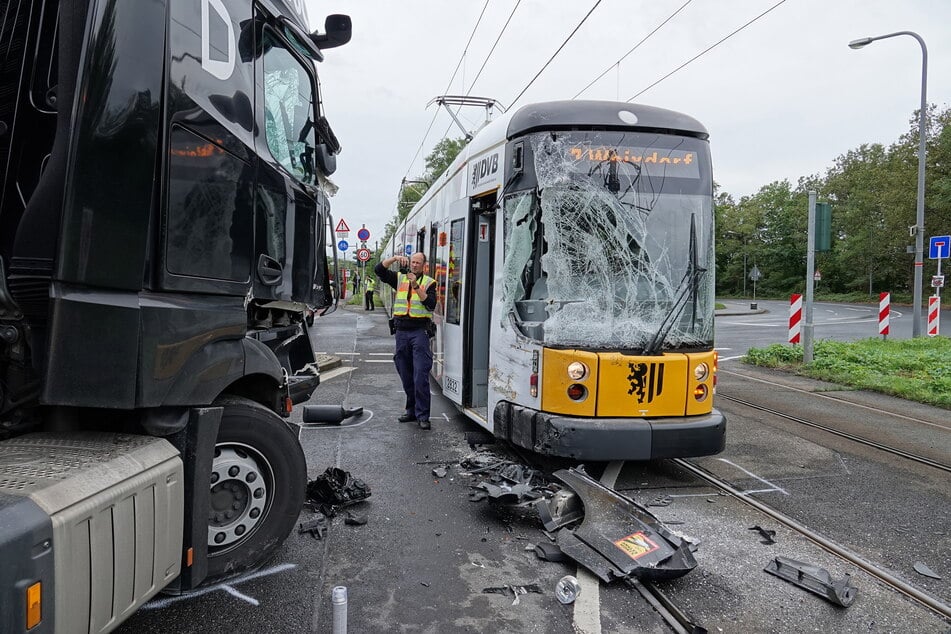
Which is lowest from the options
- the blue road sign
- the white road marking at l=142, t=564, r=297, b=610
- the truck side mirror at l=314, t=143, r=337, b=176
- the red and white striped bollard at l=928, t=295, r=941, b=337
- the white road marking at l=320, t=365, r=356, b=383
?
the white road marking at l=142, t=564, r=297, b=610

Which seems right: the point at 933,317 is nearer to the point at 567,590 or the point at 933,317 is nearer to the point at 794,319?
the point at 794,319

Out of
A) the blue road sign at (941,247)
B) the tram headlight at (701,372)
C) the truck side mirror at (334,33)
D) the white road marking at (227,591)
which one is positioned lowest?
the white road marking at (227,591)

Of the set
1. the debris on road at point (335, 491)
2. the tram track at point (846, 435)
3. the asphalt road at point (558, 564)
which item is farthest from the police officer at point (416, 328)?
the tram track at point (846, 435)

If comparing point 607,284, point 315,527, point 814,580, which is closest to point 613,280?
point 607,284

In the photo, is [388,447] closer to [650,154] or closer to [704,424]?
[704,424]

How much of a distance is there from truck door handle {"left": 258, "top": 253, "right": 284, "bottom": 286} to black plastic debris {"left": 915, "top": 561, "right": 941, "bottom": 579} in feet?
13.0

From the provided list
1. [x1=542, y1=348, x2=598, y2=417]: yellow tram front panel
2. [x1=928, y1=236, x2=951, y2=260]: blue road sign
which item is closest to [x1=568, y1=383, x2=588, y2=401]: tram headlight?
[x1=542, y1=348, x2=598, y2=417]: yellow tram front panel

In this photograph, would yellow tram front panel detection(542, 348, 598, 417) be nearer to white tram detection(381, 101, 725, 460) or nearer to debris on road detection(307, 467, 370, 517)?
white tram detection(381, 101, 725, 460)

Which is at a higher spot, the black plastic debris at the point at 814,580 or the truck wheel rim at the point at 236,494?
the truck wheel rim at the point at 236,494

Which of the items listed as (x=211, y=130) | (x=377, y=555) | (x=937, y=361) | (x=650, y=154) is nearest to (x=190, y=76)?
(x=211, y=130)

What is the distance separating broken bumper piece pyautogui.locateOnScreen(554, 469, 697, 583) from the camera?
3400mm

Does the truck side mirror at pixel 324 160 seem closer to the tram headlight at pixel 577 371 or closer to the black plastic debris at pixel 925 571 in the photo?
the tram headlight at pixel 577 371

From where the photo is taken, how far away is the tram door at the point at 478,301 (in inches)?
246

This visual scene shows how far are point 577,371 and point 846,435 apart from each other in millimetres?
3992
